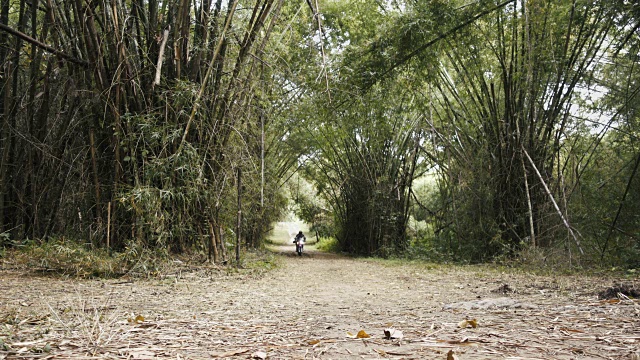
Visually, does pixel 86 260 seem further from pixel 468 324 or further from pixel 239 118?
pixel 468 324

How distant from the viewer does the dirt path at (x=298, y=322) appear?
1.42 metres

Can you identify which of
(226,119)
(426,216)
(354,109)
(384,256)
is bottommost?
(384,256)

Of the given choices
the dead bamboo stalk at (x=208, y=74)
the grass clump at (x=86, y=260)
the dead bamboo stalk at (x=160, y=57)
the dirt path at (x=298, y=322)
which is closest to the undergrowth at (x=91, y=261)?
the grass clump at (x=86, y=260)

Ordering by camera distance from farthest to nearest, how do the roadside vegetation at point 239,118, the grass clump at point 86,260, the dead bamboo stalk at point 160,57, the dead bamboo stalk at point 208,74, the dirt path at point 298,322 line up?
the dead bamboo stalk at point 208,74
the roadside vegetation at point 239,118
the dead bamboo stalk at point 160,57
the grass clump at point 86,260
the dirt path at point 298,322

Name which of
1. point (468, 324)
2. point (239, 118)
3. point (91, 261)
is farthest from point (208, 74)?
point (468, 324)

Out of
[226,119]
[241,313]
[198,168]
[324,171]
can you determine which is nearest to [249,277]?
[198,168]

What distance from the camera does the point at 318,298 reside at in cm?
318

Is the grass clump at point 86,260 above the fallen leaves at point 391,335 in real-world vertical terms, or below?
above

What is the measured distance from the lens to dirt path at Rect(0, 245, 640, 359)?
142 cm

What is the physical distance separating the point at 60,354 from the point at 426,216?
1024 cm

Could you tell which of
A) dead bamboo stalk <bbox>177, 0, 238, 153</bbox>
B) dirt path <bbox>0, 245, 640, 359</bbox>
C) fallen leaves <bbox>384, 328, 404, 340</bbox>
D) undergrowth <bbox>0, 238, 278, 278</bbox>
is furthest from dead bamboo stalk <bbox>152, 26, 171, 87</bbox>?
fallen leaves <bbox>384, 328, 404, 340</bbox>

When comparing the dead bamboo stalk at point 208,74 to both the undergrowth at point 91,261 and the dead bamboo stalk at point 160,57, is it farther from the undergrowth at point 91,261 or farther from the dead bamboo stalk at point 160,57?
the undergrowth at point 91,261

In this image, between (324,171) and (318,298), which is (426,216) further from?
(318,298)

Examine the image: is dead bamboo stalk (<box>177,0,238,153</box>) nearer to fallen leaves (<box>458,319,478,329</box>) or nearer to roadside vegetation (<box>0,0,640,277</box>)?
roadside vegetation (<box>0,0,640,277</box>)
